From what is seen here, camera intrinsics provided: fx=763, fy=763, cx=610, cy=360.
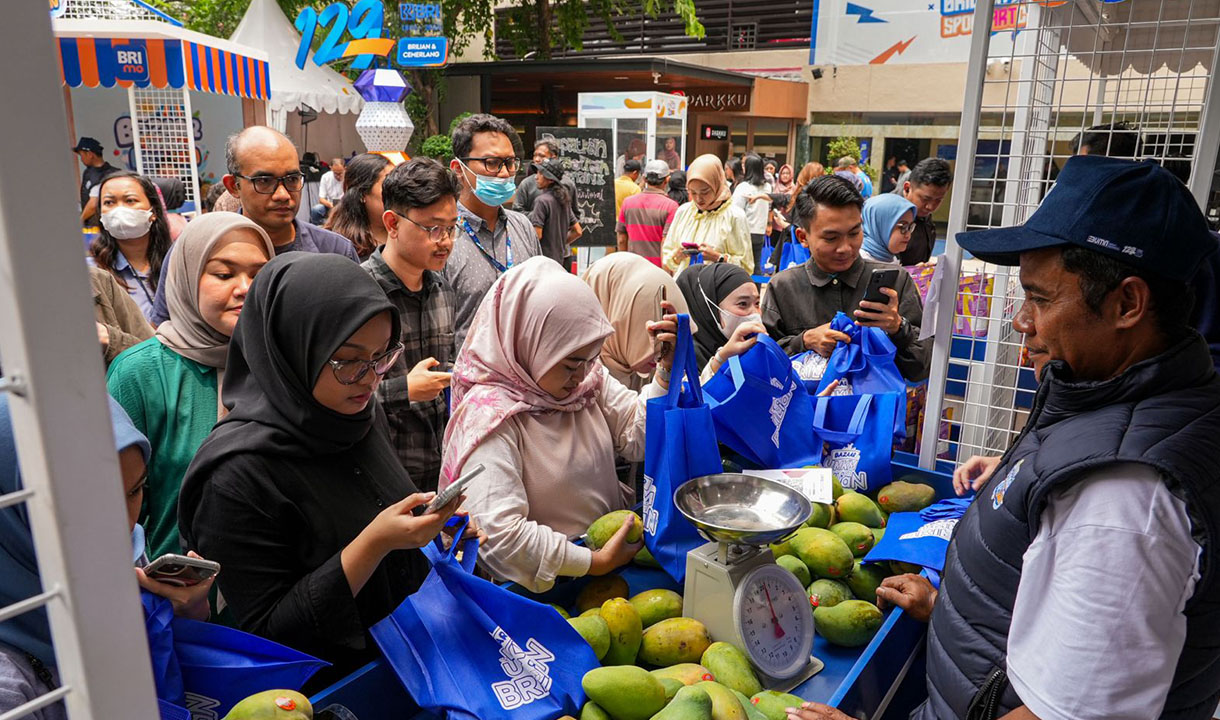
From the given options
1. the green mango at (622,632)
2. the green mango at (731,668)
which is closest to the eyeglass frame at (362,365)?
the green mango at (622,632)

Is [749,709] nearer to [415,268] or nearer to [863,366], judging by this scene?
[863,366]

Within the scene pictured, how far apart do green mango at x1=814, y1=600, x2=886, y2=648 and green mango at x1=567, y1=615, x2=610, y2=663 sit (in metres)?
0.53

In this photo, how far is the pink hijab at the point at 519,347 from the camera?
198cm

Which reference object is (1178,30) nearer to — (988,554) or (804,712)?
(988,554)

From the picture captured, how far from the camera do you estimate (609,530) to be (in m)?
1.90

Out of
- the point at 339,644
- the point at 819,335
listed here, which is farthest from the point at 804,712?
the point at 819,335

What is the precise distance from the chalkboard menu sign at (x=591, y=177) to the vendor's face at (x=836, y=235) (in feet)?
14.4

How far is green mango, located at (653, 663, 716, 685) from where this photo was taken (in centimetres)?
151

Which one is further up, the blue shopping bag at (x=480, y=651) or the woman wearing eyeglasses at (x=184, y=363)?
the woman wearing eyeglasses at (x=184, y=363)

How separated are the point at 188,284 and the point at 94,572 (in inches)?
68.1

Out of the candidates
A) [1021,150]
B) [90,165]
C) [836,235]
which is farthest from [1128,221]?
→ [90,165]

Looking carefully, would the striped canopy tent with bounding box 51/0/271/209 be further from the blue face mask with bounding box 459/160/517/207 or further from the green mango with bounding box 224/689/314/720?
the green mango with bounding box 224/689/314/720

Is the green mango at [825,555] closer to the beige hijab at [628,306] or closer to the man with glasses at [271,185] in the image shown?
the beige hijab at [628,306]

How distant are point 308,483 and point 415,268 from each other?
1457 mm
